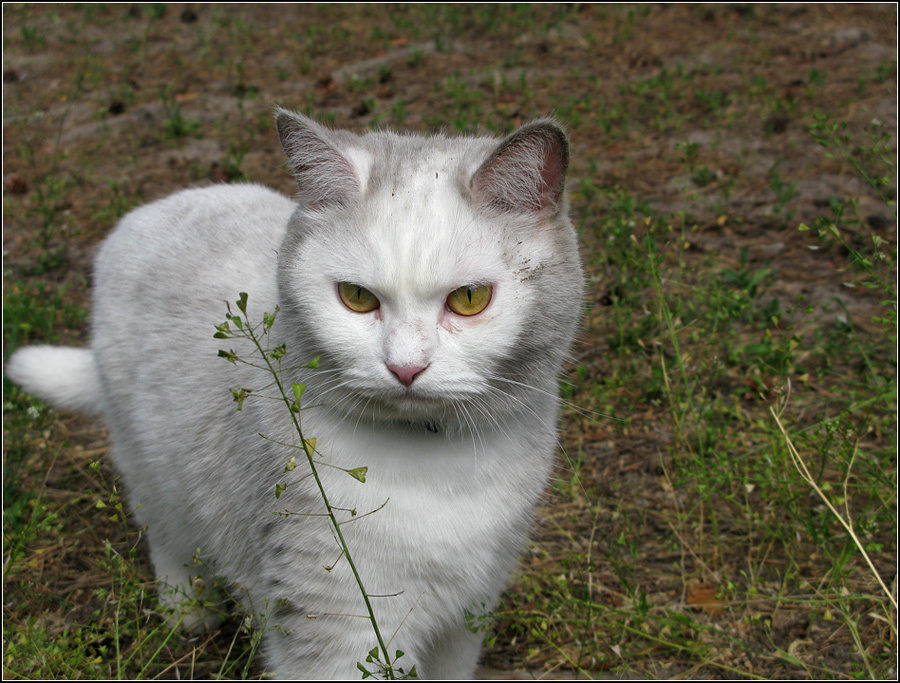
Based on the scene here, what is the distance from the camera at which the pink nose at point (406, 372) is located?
1.56 meters

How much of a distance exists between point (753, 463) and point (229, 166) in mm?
3383

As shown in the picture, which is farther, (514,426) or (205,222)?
(205,222)

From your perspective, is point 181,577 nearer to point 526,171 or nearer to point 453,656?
point 453,656

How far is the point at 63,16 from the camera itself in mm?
6941

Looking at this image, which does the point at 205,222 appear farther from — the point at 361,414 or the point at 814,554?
the point at 814,554

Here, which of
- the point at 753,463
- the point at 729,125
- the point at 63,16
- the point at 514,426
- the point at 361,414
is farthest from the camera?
the point at 63,16

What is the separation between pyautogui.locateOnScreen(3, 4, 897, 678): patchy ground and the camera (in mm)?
2375

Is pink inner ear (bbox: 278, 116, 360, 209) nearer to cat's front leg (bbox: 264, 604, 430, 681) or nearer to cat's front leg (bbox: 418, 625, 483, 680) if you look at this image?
cat's front leg (bbox: 264, 604, 430, 681)

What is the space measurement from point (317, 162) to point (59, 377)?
152cm

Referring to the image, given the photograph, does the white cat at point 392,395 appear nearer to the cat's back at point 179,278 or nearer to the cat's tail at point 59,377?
the cat's back at point 179,278

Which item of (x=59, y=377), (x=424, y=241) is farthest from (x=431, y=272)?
(x=59, y=377)

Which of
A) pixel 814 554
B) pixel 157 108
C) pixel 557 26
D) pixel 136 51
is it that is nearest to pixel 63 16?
pixel 136 51

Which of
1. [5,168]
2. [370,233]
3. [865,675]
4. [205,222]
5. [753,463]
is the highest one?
[370,233]

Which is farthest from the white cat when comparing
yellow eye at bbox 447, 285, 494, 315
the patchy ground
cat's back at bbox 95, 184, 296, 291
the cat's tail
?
the cat's tail
